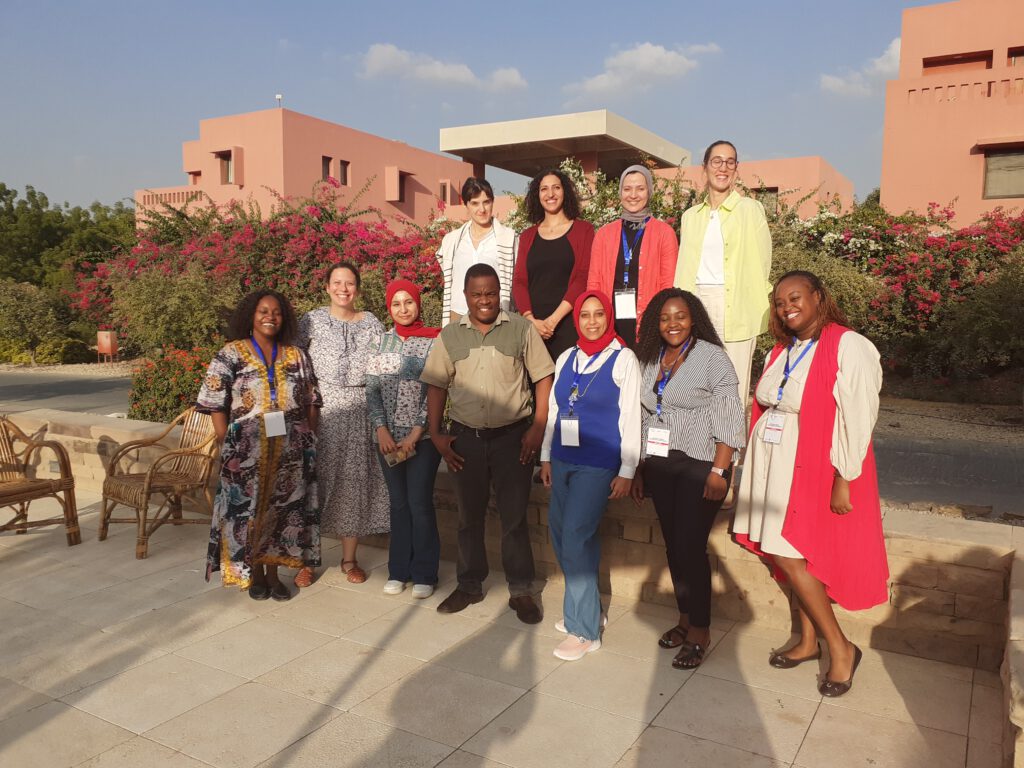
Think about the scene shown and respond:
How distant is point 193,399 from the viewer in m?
8.03

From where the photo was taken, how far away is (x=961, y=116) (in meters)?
15.0

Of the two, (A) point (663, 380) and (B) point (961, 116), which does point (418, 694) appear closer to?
(A) point (663, 380)

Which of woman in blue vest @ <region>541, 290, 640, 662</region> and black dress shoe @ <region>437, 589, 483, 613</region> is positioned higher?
woman in blue vest @ <region>541, 290, 640, 662</region>

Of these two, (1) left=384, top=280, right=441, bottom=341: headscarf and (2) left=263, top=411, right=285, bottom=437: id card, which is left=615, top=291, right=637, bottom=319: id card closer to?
(1) left=384, top=280, right=441, bottom=341: headscarf

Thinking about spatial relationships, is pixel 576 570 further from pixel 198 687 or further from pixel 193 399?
pixel 193 399

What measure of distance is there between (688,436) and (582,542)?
71 centimetres

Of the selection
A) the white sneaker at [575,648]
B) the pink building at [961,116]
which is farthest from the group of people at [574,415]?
the pink building at [961,116]

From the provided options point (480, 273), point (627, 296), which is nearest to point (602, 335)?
point (627, 296)

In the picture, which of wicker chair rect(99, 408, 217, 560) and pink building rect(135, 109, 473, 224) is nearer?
wicker chair rect(99, 408, 217, 560)

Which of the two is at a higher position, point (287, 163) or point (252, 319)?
point (287, 163)

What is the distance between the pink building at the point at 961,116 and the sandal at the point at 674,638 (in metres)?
14.2

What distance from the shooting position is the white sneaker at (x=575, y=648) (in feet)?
11.8

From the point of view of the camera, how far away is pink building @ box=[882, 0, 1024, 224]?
14625mm

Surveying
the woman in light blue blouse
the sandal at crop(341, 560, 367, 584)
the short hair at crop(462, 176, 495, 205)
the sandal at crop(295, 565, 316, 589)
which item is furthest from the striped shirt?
the sandal at crop(295, 565, 316, 589)
